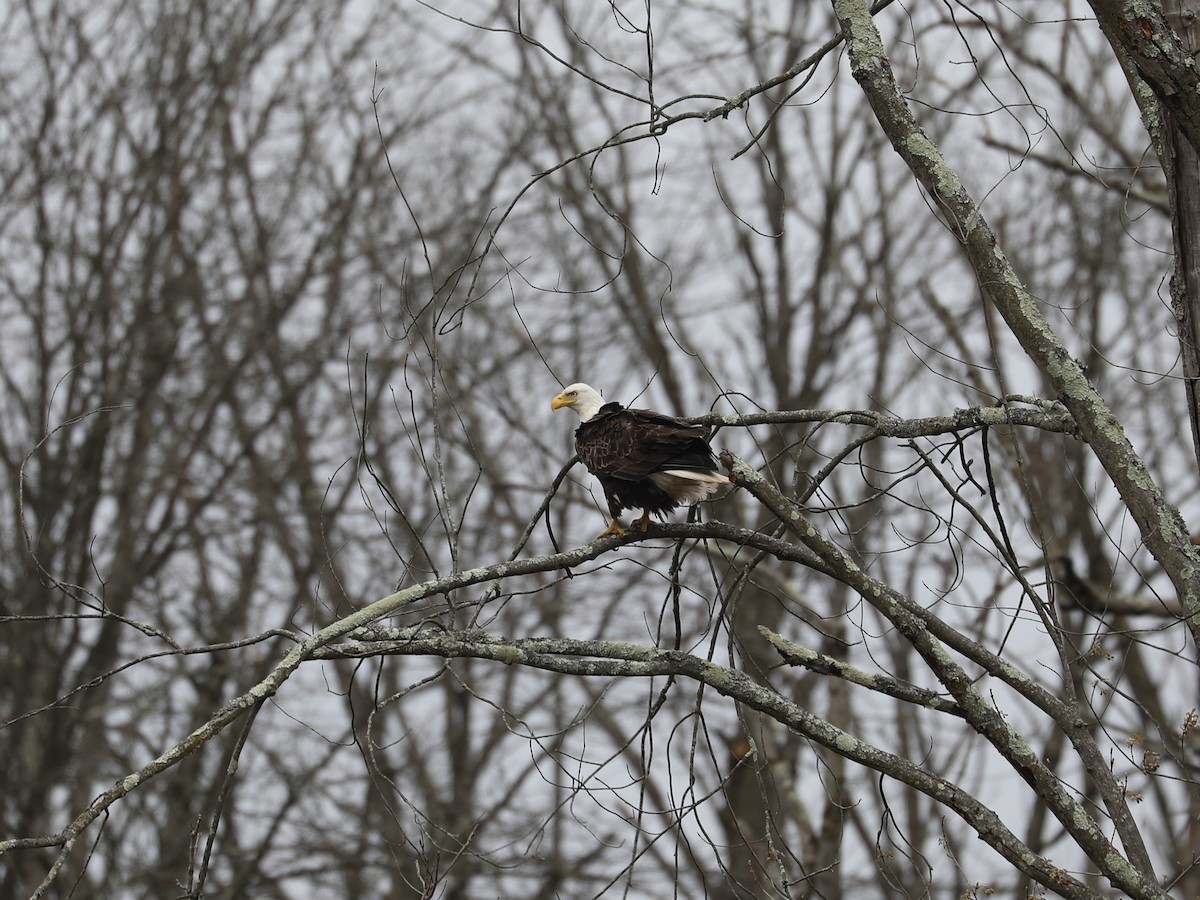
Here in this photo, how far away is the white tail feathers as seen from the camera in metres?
4.36

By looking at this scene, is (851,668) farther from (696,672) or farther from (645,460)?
(645,460)

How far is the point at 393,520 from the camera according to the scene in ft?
39.2

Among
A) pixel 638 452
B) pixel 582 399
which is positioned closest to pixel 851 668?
pixel 638 452

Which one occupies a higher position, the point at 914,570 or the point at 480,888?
the point at 914,570

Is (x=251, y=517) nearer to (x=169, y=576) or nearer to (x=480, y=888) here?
(x=169, y=576)

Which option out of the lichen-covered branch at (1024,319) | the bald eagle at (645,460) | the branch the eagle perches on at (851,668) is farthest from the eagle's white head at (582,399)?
the lichen-covered branch at (1024,319)

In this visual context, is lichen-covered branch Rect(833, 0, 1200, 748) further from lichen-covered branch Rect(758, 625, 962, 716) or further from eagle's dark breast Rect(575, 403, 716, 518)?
eagle's dark breast Rect(575, 403, 716, 518)

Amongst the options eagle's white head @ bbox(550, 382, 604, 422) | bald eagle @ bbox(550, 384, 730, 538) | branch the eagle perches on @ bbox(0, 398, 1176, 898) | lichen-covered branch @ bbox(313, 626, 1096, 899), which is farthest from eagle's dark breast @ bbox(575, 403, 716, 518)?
eagle's white head @ bbox(550, 382, 604, 422)

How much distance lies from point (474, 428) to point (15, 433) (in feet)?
13.5

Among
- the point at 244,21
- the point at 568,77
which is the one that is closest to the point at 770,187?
the point at 568,77

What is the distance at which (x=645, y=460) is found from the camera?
15.0 ft

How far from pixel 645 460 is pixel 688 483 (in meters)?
0.16

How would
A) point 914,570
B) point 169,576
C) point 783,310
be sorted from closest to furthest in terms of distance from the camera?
point 914,570, point 169,576, point 783,310

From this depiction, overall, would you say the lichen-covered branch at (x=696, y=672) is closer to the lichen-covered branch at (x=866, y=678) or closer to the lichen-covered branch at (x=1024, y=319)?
the lichen-covered branch at (x=866, y=678)
